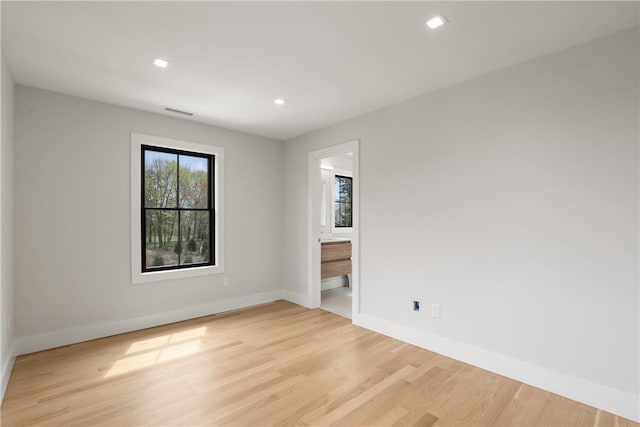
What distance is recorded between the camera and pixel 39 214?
304 cm

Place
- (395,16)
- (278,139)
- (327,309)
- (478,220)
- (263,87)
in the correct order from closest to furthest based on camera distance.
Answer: (395,16) < (478,220) < (263,87) < (327,309) < (278,139)

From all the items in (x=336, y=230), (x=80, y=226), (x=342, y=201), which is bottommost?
(x=336, y=230)

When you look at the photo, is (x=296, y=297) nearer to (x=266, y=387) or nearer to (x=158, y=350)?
(x=158, y=350)

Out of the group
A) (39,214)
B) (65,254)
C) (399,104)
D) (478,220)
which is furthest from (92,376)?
(399,104)

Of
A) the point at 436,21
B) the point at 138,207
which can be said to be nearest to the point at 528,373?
the point at 436,21

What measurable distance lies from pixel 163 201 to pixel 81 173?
0.87 metres

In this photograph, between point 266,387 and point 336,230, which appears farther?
point 336,230

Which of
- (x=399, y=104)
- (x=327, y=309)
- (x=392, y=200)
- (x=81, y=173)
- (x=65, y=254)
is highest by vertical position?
(x=399, y=104)

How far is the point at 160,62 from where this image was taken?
2518mm

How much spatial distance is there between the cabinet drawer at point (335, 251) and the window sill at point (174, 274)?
1.65m

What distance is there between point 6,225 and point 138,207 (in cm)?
119

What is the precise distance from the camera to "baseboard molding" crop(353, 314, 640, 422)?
205 cm

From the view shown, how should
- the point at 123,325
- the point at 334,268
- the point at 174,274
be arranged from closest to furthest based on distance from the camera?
the point at 123,325, the point at 174,274, the point at 334,268

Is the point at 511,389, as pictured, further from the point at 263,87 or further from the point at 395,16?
the point at 263,87
